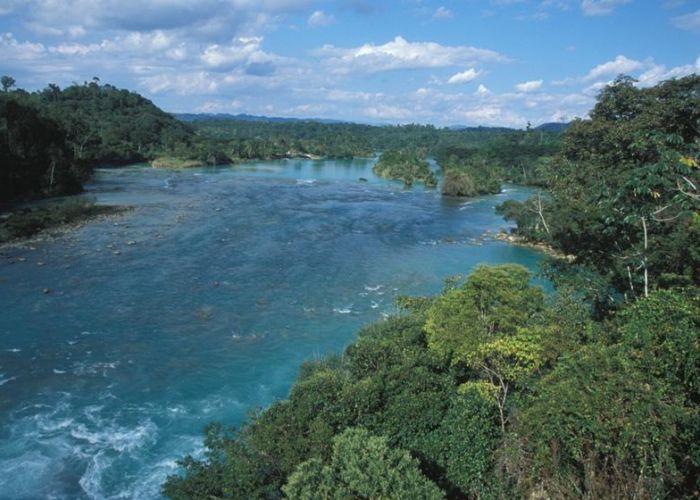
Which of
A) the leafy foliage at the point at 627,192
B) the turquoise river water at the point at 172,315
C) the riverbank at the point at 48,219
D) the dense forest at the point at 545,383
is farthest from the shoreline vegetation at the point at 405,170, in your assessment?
the dense forest at the point at 545,383

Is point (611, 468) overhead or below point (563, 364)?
below

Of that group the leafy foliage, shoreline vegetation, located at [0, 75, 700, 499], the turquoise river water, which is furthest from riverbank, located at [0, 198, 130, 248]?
the leafy foliage

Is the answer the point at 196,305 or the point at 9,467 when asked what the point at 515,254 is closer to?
the point at 196,305

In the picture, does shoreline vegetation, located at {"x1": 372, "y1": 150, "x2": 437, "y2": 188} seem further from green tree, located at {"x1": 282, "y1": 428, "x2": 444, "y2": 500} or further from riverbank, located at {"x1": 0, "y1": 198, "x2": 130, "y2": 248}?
green tree, located at {"x1": 282, "y1": 428, "x2": 444, "y2": 500}

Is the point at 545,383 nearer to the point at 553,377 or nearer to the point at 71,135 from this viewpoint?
the point at 553,377

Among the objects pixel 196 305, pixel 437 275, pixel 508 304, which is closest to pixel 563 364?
pixel 508 304

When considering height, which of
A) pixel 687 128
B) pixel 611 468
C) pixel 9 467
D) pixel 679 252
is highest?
pixel 687 128
